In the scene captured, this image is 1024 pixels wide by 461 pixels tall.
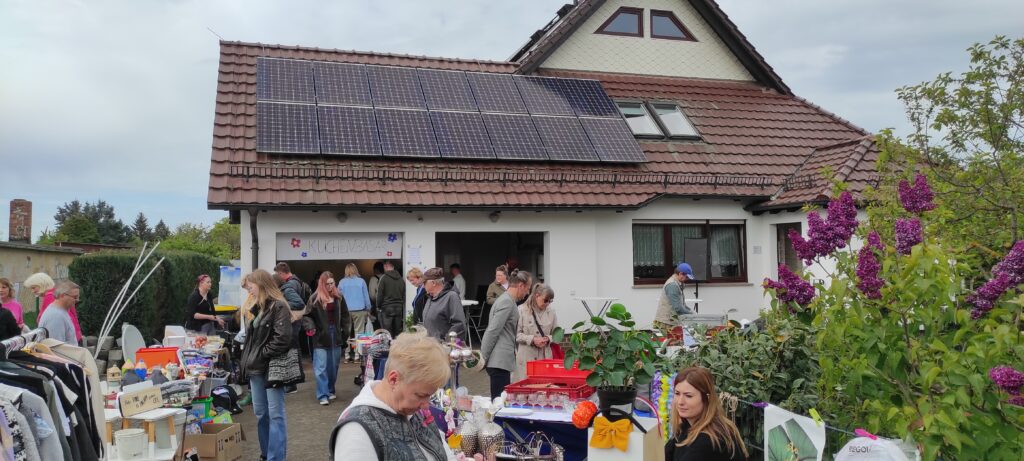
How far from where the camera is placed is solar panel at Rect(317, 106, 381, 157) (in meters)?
12.5

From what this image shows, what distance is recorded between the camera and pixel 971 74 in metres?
7.00

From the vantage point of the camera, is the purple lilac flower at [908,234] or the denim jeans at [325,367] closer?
the purple lilac flower at [908,234]

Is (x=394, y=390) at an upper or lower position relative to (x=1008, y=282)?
lower

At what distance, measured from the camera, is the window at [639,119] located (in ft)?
50.6

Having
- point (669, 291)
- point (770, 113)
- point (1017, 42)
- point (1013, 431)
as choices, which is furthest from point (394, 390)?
point (770, 113)

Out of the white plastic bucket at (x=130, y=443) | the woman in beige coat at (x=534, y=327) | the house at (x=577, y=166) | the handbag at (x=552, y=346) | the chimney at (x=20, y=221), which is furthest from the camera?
the chimney at (x=20, y=221)

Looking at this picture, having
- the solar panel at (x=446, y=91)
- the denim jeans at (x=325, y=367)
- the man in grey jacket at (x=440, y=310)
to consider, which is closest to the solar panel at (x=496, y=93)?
the solar panel at (x=446, y=91)

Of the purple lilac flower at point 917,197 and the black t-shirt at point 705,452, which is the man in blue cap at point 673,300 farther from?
the black t-shirt at point 705,452

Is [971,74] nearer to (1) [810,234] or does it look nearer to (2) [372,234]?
(1) [810,234]

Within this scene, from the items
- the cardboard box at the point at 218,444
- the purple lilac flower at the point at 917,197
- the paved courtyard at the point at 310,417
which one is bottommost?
the paved courtyard at the point at 310,417

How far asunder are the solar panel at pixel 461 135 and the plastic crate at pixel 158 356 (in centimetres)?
578

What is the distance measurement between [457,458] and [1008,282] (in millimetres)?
3135

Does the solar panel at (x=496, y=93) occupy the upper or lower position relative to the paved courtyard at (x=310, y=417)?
upper

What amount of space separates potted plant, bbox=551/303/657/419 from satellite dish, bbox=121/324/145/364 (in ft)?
22.1
